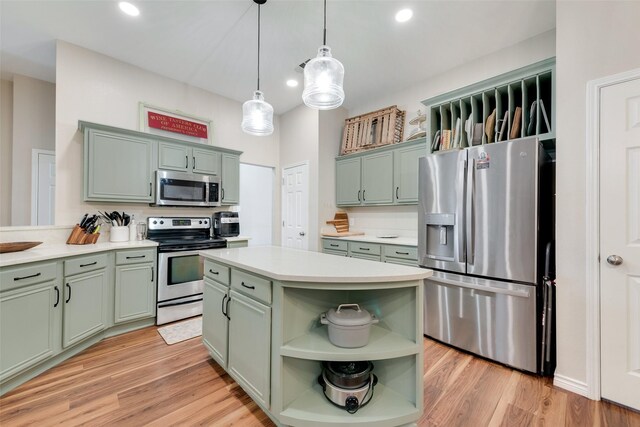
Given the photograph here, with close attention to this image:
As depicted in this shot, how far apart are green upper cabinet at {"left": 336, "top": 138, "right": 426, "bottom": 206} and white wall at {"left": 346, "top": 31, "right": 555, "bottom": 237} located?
0.29 meters

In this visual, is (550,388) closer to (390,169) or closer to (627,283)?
(627,283)

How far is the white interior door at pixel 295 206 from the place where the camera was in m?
4.27

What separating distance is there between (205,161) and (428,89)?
10.2 feet

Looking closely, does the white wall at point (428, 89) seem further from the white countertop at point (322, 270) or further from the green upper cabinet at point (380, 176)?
the white countertop at point (322, 270)

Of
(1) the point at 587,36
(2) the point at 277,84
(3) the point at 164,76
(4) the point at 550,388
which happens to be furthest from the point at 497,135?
(3) the point at 164,76

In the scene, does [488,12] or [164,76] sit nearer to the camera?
[488,12]

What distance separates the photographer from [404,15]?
240cm

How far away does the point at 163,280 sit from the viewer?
9.60 feet

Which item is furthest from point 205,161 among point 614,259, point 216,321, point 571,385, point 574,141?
point 571,385

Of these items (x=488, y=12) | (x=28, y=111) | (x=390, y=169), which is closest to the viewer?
(x=488, y=12)

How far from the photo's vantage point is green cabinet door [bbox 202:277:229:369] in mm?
1891

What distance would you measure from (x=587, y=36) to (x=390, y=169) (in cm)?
210

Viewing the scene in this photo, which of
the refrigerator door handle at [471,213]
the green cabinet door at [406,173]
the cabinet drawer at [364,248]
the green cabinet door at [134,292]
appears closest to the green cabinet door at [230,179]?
the green cabinet door at [134,292]

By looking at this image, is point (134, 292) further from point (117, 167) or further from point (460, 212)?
point (460, 212)
